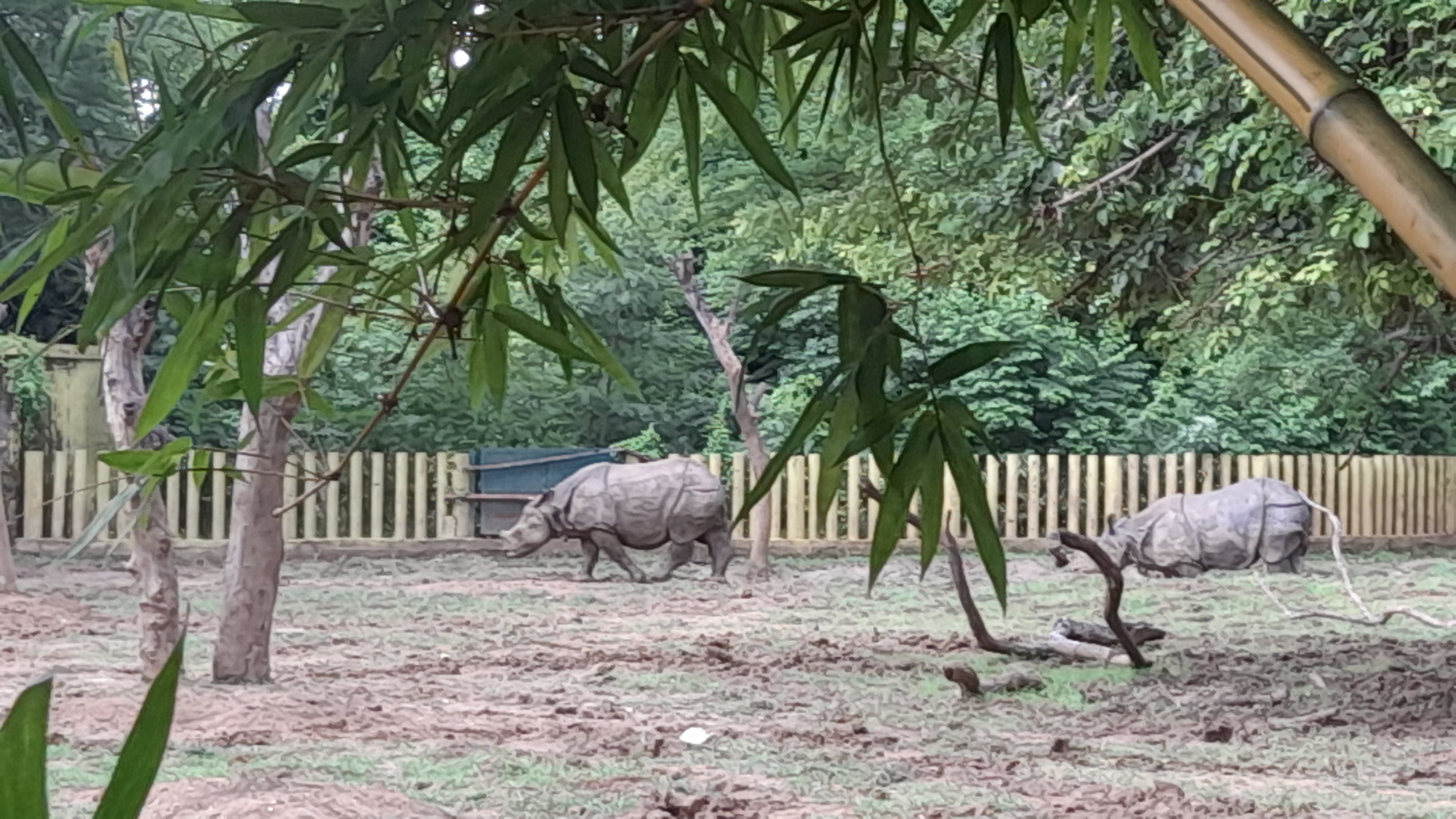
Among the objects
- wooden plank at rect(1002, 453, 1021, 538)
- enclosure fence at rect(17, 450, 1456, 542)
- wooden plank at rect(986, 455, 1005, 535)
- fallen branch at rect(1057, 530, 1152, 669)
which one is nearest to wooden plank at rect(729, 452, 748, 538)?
enclosure fence at rect(17, 450, 1456, 542)

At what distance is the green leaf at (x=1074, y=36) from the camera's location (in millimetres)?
1442

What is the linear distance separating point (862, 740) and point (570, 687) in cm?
126

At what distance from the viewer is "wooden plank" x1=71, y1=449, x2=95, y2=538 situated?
10305 mm

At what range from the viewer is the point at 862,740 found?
4.22m

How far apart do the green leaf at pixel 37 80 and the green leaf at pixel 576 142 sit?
292mm

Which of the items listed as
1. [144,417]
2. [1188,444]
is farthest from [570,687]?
[1188,444]

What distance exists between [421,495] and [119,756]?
11.3 m

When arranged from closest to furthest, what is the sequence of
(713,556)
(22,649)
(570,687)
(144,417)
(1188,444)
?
(144,417)
(570,687)
(22,649)
(713,556)
(1188,444)

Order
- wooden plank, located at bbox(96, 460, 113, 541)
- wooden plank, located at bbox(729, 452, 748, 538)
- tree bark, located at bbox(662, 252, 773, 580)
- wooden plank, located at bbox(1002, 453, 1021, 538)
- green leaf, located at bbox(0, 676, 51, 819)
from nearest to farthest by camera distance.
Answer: green leaf, located at bbox(0, 676, 51, 819)
tree bark, located at bbox(662, 252, 773, 580)
wooden plank, located at bbox(96, 460, 113, 541)
wooden plank, located at bbox(729, 452, 748, 538)
wooden plank, located at bbox(1002, 453, 1021, 538)

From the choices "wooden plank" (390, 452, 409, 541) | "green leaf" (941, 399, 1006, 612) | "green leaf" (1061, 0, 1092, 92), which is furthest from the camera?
"wooden plank" (390, 452, 409, 541)

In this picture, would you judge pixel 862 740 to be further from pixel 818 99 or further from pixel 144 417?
pixel 818 99

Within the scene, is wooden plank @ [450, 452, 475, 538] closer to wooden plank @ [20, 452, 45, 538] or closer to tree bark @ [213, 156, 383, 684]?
wooden plank @ [20, 452, 45, 538]

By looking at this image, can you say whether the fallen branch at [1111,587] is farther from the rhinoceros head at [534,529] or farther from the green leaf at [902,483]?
the rhinoceros head at [534,529]

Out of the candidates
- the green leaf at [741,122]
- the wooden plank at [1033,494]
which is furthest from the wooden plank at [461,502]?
the green leaf at [741,122]
